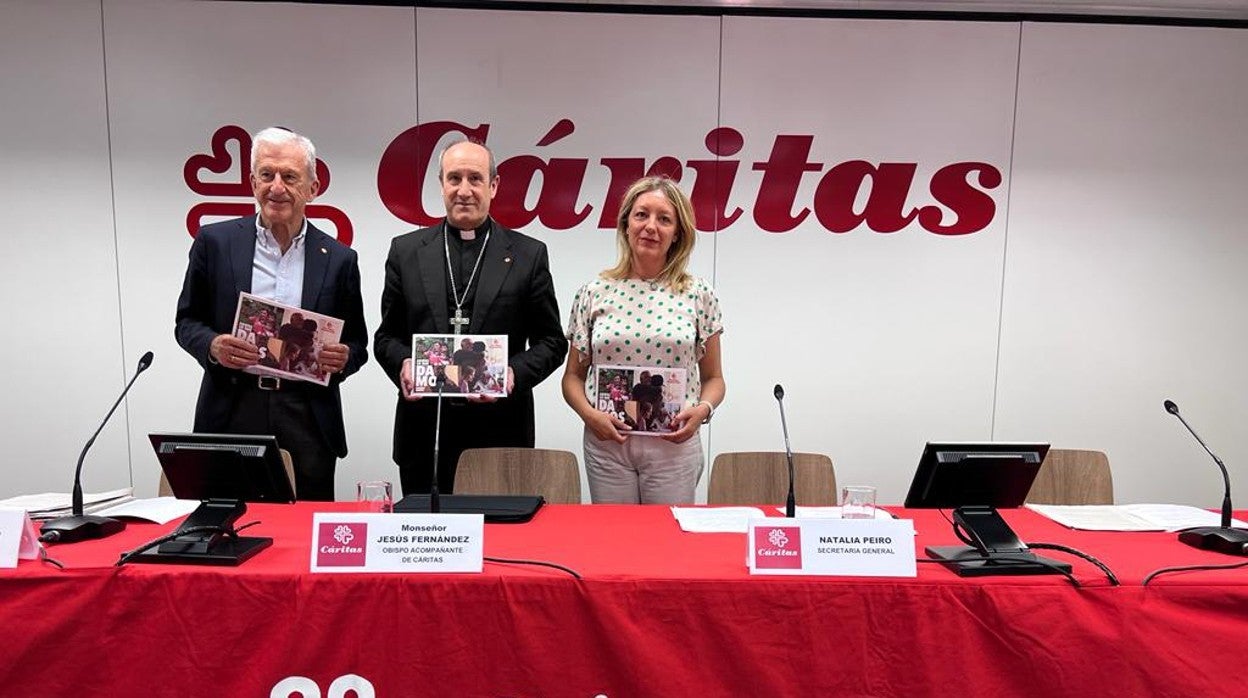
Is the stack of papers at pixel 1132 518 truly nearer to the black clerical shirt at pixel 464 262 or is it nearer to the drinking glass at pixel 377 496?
the drinking glass at pixel 377 496

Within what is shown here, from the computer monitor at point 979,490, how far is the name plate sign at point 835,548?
166 millimetres

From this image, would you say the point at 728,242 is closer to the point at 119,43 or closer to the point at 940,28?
the point at 940,28

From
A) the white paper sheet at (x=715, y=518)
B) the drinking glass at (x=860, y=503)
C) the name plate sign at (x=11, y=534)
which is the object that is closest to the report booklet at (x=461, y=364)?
the white paper sheet at (x=715, y=518)

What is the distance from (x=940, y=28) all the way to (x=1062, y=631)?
336 cm

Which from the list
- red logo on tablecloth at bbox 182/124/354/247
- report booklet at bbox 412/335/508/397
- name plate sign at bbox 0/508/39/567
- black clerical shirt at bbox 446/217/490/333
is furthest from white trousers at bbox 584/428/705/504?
red logo on tablecloth at bbox 182/124/354/247

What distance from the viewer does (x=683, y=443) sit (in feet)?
7.55

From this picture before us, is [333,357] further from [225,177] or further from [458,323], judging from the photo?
[225,177]

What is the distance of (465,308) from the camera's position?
250 centimetres

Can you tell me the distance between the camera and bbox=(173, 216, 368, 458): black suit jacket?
92.7 inches

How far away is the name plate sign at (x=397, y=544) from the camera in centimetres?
139

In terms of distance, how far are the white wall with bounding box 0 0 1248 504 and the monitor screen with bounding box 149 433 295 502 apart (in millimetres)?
2200

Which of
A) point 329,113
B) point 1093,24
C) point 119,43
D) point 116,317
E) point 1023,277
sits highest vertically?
point 1093,24

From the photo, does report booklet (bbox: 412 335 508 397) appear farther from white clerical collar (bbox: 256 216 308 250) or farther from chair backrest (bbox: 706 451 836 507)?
chair backrest (bbox: 706 451 836 507)

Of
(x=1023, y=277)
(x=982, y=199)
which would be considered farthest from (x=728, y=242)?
(x=1023, y=277)
